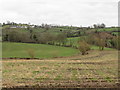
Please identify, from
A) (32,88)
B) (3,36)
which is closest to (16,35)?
(3,36)

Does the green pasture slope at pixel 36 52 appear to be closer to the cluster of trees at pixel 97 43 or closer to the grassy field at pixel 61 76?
the cluster of trees at pixel 97 43

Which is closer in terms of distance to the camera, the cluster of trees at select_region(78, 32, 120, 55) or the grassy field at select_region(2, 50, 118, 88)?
the grassy field at select_region(2, 50, 118, 88)

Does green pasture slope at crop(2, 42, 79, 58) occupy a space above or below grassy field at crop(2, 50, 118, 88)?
below

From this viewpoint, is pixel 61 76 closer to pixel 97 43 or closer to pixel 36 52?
pixel 36 52

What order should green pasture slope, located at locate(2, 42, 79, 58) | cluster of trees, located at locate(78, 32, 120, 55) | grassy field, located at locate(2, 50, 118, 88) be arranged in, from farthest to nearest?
cluster of trees, located at locate(78, 32, 120, 55), green pasture slope, located at locate(2, 42, 79, 58), grassy field, located at locate(2, 50, 118, 88)

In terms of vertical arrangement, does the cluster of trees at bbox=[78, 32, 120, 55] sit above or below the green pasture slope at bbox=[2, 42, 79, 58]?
above

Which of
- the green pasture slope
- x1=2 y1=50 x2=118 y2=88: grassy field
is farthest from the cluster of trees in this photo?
x1=2 y1=50 x2=118 y2=88: grassy field

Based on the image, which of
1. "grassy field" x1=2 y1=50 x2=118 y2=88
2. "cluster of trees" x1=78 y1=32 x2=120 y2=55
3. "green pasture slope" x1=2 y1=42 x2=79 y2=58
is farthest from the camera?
"cluster of trees" x1=78 y1=32 x2=120 y2=55

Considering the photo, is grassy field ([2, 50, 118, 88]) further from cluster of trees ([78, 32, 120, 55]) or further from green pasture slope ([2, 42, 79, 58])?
cluster of trees ([78, 32, 120, 55])

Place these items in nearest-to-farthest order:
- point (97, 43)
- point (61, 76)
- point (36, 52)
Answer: point (61, 76) < point (36, 52) < point (97, 43)

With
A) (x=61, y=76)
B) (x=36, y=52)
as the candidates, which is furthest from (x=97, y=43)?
(x=61, y=76)

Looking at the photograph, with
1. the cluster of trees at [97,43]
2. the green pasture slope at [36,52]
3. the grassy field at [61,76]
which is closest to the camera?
the grassy field at [61,76]

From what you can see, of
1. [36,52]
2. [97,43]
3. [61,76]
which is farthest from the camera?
[97,43]

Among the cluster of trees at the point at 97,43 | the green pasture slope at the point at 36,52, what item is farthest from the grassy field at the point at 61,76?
the cluster of trees at the point at 97,43
